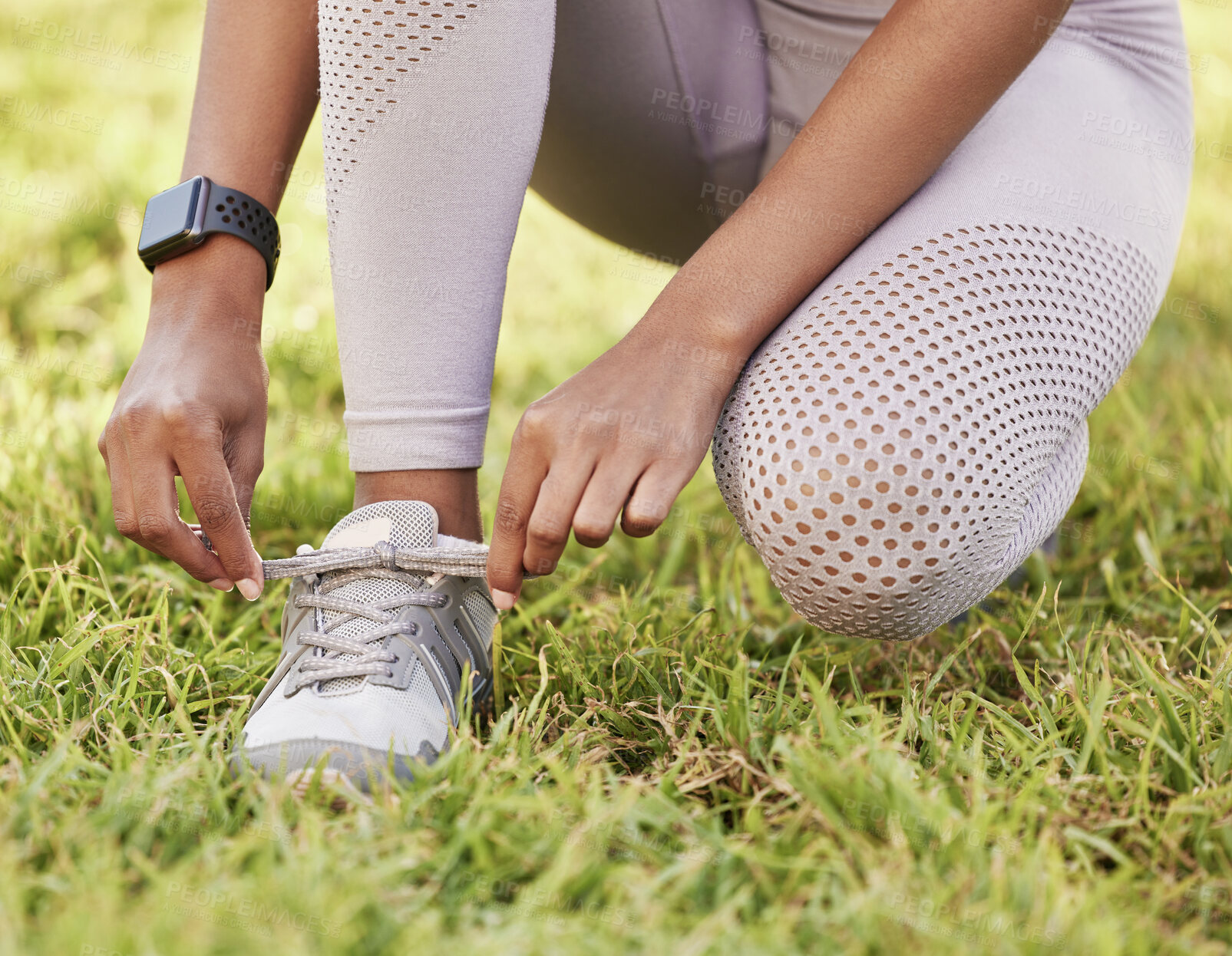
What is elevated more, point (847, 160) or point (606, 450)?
point (847, 160)

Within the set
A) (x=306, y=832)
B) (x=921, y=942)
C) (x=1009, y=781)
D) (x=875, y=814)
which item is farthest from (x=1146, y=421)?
(x=306, y=832)

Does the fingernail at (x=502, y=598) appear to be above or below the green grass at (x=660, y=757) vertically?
above

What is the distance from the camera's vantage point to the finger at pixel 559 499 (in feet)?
2.99

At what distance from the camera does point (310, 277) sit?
2.49 m

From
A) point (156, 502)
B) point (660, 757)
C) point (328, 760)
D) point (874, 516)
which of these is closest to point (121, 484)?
point (156, 502)

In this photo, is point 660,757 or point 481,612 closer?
point 660,757

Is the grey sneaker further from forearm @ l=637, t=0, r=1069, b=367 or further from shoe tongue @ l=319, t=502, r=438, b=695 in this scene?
forearm @ l=637, t=0, r=1069, b=367

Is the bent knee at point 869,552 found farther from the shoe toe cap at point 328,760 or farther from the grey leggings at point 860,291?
the shoe toe cap at point 328,760

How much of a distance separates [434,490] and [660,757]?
0.37 meters

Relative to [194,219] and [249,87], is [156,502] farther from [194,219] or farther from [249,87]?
[249,87]

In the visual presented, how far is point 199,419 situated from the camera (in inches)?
38.5

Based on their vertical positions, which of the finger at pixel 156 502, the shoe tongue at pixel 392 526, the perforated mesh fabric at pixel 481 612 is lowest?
the perforated mesh fabric at pixel 481 612

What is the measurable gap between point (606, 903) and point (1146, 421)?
1.57 meters

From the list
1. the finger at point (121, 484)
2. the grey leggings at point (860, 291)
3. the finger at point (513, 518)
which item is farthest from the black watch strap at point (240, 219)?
the finger at point (513, 518)
